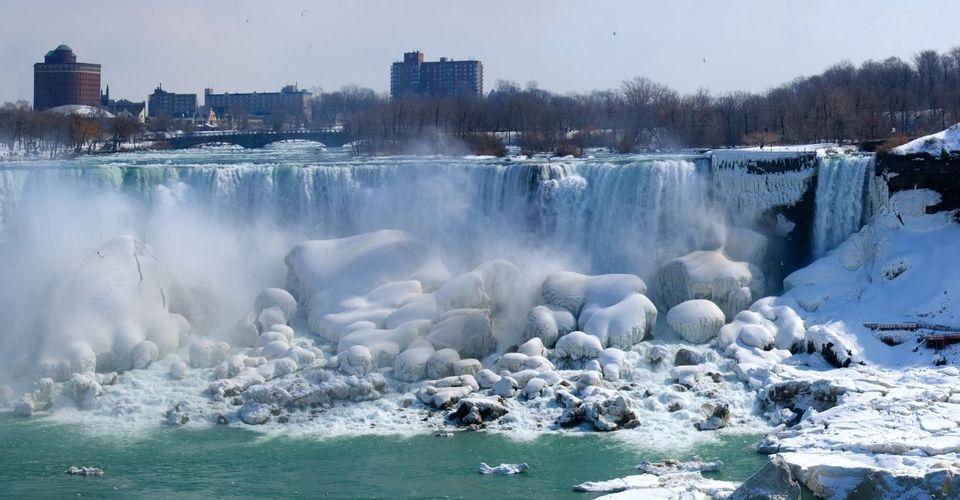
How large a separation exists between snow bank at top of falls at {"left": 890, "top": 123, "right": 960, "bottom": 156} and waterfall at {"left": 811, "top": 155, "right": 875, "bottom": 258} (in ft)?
2.73

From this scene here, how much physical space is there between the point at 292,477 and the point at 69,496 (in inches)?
121

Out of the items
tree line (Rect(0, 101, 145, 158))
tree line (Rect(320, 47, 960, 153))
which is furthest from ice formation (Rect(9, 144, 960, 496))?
tree line (Rect(0, 101, 145, 158))

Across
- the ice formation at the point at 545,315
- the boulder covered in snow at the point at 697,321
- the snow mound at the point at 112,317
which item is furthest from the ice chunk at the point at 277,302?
the boulder covered in snow at the point at 697,321

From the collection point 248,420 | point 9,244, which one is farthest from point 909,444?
point 9,244

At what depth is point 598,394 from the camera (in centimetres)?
2075

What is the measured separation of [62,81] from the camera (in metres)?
110

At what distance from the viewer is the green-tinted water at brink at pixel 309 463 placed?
17.2 meters

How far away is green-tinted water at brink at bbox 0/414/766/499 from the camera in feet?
56.4

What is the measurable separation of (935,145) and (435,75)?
92.4m

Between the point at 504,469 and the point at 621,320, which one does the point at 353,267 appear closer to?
the point at 621,320

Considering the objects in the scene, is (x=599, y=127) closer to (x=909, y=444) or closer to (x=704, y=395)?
(x=704, y=395)

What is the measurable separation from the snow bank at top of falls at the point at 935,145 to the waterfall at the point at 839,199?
83 cm

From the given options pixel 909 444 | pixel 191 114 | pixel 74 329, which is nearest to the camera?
pixel 909 444

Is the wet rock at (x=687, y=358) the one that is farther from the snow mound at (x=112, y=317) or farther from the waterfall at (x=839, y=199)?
the snow mound at (x=112, y=317)
